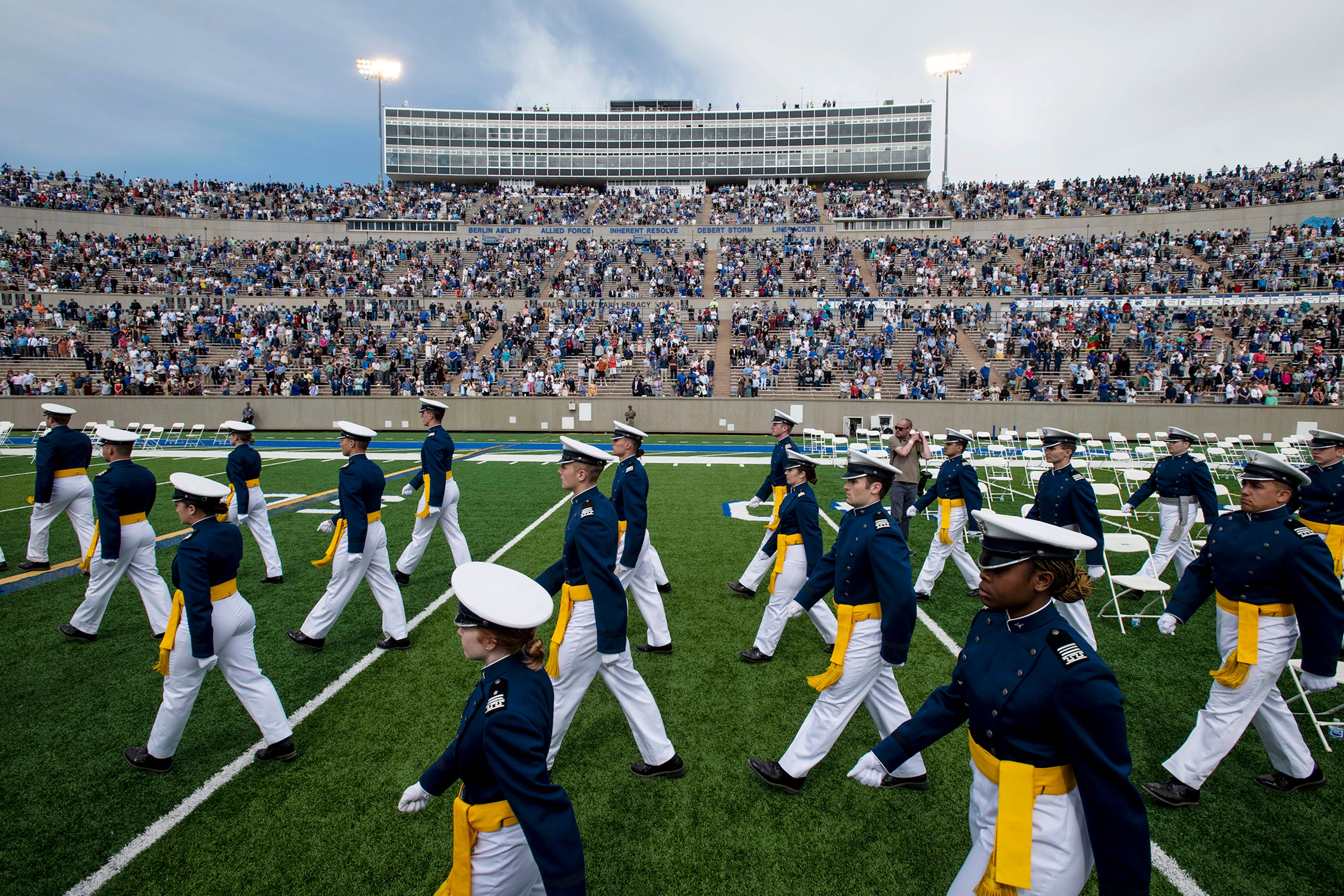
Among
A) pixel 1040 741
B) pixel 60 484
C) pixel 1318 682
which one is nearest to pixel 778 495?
pixel 1318 682

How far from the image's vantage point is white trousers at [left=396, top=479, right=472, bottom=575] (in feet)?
26.4

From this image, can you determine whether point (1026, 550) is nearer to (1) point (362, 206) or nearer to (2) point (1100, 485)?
(2) point (1100, 485)

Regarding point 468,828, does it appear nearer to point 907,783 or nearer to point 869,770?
point 869,770

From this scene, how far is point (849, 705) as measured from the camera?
396cm

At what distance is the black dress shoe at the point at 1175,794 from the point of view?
3982mm

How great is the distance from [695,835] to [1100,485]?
39.2 ft

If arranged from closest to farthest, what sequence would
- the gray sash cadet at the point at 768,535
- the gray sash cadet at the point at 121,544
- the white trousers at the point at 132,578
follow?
the gray sash cadet at the point at 121,544
the white trousers at the point at 132,578
the gray sash cadet at the point at 768,535

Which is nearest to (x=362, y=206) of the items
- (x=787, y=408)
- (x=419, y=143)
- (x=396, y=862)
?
(x=419, y=143)

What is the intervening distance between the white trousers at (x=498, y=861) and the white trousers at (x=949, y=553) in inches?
250

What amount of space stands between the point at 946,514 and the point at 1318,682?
4227mm

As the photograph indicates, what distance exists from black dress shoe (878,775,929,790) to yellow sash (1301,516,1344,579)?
206 inches

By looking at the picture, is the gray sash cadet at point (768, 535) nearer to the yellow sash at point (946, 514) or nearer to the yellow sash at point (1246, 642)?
the yellow sash at point (946, 514)

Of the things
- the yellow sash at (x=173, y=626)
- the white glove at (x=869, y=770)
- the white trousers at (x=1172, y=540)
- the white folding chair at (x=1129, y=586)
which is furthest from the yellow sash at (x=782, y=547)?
the white trousers at (x=1172, y=540)

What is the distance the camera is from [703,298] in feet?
121
